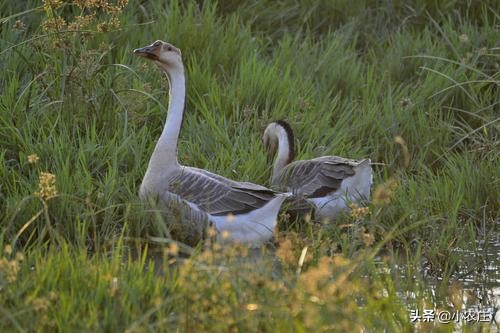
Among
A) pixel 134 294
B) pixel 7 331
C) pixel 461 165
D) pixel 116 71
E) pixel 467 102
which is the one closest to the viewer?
pixel 7 331

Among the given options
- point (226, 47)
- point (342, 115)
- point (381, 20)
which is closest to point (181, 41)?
point (226, 47)

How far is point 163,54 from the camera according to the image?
292 inches

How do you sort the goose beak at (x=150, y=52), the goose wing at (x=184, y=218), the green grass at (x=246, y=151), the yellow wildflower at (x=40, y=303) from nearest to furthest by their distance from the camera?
the yellow wildflower at (x=40, y=303), the green grass at (x=246, y=151), the goose wing at (x=184, y=218), the goose beak at (x=150, y=52)

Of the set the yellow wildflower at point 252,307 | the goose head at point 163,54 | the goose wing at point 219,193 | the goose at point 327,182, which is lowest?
the goose at point 327,182

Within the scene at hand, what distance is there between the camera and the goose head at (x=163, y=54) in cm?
737

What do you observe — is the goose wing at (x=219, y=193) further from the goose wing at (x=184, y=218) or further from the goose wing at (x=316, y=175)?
the goose wing at (x=316, y=175)

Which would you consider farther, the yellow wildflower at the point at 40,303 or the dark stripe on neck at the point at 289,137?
the dark stripe on neck at the point at 289,137

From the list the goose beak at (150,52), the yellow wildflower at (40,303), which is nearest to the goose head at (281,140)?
the goose beak at (150,52)

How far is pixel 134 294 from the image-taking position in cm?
495

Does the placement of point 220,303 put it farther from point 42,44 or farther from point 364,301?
point 42,44

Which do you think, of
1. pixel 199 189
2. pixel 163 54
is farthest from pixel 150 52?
pixel 199 189

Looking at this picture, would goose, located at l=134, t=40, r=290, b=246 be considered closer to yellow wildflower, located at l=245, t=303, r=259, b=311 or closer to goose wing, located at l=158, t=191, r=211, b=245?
goose wing, located at l=158, t=191, r=211, b=245

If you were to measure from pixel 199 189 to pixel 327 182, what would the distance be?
37.5 inches

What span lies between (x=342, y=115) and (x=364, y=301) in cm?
369
